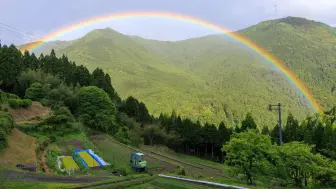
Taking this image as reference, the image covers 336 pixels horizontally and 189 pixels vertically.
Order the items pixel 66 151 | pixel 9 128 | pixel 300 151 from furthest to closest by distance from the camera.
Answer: pixel 66 151, pixel 9 128, pixel 300 151

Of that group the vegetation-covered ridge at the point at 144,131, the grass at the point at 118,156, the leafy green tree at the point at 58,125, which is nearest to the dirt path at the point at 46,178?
the vegetation-covered ridge at the point at 144,131

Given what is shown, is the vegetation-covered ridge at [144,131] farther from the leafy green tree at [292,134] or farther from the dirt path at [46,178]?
the dirt path at [46,178]

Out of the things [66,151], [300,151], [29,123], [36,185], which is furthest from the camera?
[29,123]

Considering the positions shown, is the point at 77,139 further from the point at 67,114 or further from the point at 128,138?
the point at 128,138

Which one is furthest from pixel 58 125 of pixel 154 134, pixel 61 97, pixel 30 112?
pixel 154 134

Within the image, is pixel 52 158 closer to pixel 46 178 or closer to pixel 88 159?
pixel 88 159

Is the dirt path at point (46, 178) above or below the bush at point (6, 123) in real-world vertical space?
below

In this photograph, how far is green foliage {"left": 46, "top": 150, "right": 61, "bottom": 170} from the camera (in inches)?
1260

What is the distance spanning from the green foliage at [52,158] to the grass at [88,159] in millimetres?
2662

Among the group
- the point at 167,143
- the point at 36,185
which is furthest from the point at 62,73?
the point at 36,185

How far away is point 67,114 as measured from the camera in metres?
49.0

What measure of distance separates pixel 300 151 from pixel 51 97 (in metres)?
44.5

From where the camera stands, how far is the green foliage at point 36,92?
182ft

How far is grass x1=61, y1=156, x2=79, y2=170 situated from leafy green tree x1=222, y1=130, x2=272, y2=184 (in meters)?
16.6
